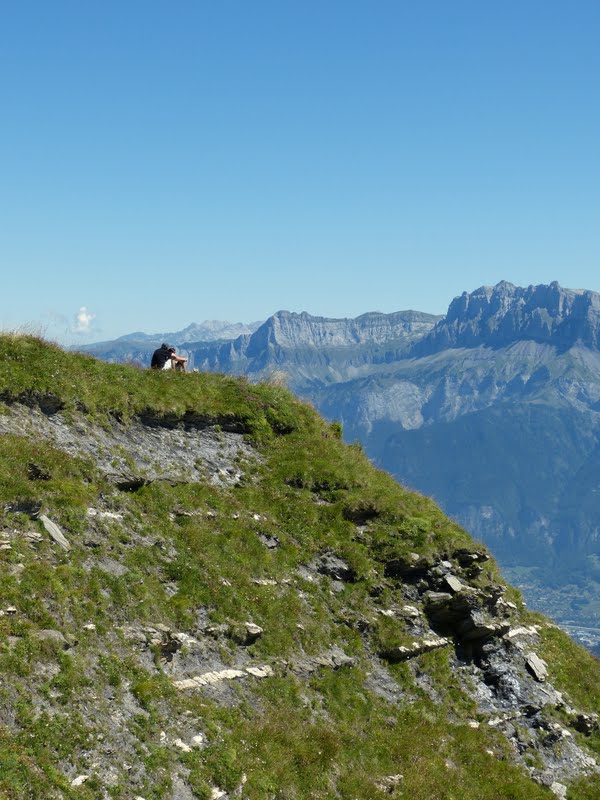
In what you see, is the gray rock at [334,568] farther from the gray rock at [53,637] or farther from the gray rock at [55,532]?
the gray rock at [53,637]

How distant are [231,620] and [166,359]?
18608mm

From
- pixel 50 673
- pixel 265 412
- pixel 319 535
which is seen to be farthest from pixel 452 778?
pixel 265 412

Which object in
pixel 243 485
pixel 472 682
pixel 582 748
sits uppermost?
pixel 243 485

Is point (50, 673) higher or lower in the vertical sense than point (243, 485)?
lower

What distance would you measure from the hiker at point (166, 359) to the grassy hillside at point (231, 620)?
2.88 m

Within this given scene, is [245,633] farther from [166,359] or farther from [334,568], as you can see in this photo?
[166,359]

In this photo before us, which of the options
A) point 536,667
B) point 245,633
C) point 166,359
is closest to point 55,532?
point 245,633

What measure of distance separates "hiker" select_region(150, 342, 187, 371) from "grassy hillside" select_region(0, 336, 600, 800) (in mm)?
2877

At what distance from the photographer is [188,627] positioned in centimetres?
2439

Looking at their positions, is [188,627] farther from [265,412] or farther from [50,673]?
[265,412]

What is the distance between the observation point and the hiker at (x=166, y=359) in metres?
40.5

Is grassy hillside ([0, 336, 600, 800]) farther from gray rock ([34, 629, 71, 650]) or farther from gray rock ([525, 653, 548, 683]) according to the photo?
gray rock ([525, 653, 548, 683])

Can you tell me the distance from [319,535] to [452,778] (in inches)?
439

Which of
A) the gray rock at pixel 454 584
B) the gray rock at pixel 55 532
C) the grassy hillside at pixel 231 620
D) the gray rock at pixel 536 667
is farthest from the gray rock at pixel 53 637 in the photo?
the gray rock at pixel 536 667
